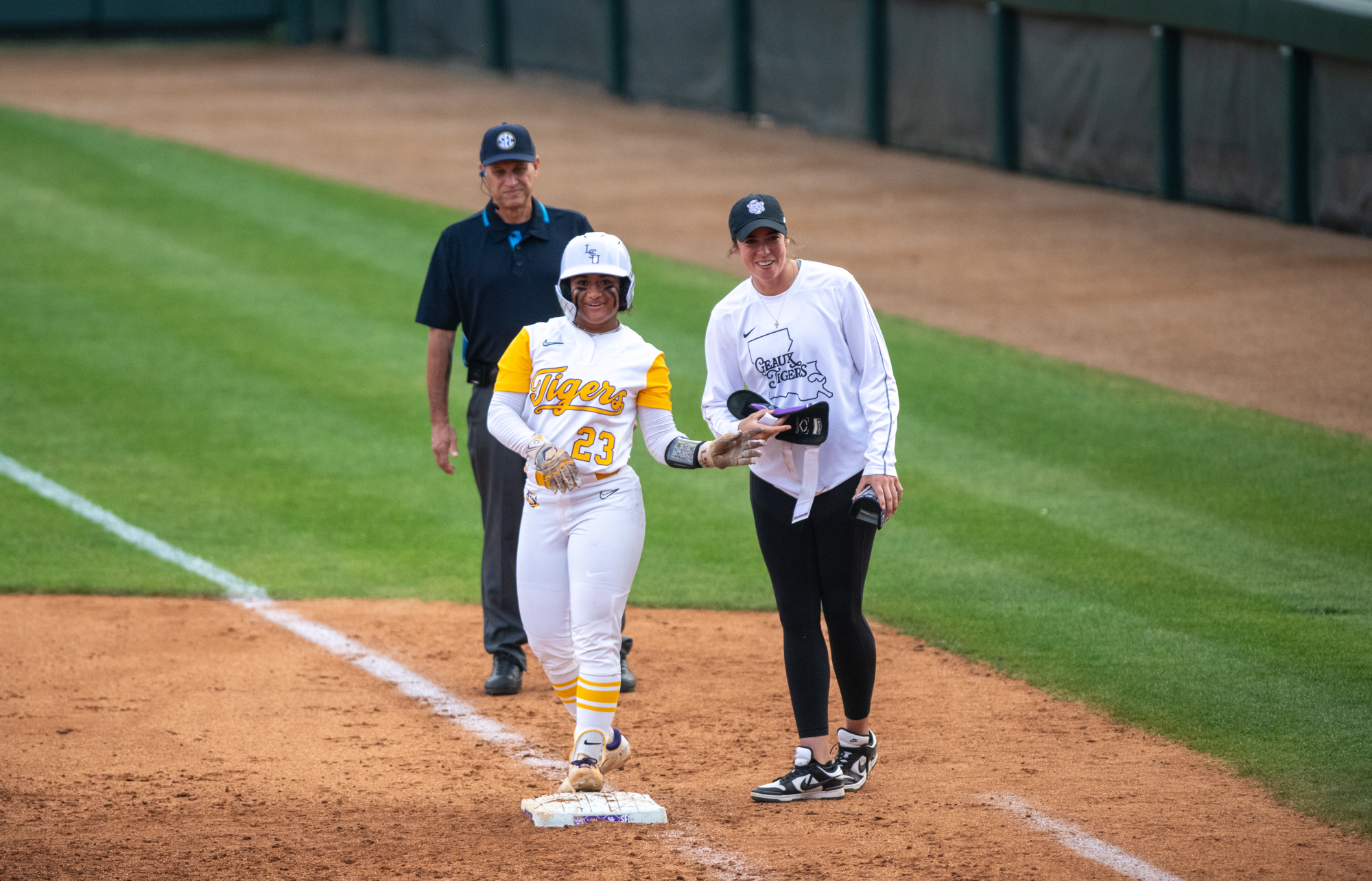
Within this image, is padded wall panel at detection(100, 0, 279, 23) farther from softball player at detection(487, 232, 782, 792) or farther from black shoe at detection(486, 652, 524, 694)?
softball player at detection(487, 232, 782, 792)

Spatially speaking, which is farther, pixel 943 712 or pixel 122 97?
pixel 122 97

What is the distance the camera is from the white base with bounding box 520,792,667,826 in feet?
17.6

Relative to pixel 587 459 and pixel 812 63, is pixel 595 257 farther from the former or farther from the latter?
pixel 812 63

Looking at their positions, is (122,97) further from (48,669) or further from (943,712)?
(943,712)

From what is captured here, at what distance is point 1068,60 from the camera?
18.4 meters

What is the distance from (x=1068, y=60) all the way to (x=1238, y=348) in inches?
276

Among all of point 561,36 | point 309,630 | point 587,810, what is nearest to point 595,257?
point 587,810

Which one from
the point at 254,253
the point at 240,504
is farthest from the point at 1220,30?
the point at 240,504

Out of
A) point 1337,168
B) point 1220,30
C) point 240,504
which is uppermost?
point 1220,30

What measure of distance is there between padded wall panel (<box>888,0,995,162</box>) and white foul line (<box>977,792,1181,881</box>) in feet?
49.1

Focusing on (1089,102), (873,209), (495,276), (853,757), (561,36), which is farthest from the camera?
(561,36)

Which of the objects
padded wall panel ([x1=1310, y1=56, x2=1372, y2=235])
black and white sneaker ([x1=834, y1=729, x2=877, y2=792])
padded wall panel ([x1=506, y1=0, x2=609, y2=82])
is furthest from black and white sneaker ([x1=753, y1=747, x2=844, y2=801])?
padded wall panel ([x1=506, y1=0, x2=609, y2=82])

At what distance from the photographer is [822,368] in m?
Answer: 5.48

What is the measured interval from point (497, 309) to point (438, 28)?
2267 cm
